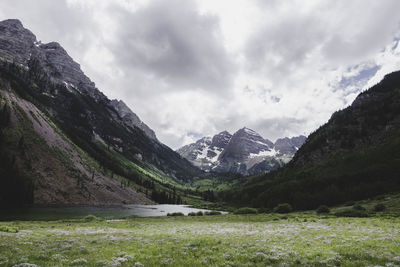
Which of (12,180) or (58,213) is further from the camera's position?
(12,180)

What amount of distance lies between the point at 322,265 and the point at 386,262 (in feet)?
14.9

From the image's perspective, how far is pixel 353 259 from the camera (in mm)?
15828

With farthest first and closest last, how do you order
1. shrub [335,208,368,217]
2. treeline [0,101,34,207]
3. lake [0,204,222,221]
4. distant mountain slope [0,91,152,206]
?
distant mountain slope [0,91,152,206], treeline [0,101,34,207], lake [0,204,222,221], shrub [335,208,368,217]

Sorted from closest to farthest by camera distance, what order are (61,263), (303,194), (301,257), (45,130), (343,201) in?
1. (61,263)
2. (301,257)
3. (343,201)
4. (303,194)
5. (45,130)

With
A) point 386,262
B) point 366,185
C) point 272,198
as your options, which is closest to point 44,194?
point 272,198

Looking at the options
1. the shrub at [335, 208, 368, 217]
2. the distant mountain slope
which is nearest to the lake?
the distant mountain slope

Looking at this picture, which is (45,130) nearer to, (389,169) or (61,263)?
(61,263)

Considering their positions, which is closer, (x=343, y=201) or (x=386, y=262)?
(x=386, y=262)

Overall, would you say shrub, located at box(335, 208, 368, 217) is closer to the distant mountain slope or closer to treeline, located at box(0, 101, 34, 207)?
treeline, located at box(0, 101, 34, 207)

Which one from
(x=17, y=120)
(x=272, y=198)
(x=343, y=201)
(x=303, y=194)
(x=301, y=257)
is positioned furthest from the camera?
(x=17, y=120)

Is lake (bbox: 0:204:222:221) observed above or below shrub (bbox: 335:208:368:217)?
below

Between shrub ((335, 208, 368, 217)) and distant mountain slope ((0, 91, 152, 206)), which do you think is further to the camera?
distant mountain slope ((0, 91, 152, 206))

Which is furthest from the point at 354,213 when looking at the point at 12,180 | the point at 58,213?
the point at 12,180

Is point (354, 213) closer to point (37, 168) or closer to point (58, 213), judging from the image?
point (58, 213)
